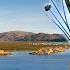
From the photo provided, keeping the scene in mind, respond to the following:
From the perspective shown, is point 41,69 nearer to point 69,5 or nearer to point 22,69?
point 22,69

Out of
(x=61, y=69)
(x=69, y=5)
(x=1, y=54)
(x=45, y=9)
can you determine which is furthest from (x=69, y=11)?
(x=1, y=54)

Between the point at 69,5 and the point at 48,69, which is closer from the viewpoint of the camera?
the point at 69,5

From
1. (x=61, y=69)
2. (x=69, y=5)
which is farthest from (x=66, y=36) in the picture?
(x=61, y=69)

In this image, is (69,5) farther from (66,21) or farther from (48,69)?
(48,69)

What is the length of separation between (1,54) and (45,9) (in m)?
92.9

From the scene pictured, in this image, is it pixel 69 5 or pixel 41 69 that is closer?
pixel 69 5

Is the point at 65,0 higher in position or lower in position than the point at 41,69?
higher

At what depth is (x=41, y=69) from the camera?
51.3 m

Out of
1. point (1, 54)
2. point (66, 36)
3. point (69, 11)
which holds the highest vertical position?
point (69, 11)

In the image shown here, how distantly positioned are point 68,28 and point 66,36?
29cm

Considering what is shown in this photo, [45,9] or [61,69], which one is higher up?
[45,9]

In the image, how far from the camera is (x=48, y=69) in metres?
50.9

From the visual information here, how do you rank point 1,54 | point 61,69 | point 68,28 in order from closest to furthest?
1. point 68,28
2. point 61,69
3. point 1,54

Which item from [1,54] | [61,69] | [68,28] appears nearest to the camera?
[68,28]
